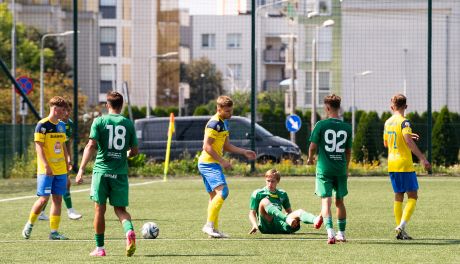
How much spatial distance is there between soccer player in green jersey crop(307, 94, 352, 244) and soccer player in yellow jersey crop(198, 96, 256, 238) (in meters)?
0.97

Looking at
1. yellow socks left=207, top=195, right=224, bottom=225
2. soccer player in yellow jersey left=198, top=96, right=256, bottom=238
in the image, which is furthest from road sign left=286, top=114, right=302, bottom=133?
yellow socks left=207, top=195, right=224, bottom=225

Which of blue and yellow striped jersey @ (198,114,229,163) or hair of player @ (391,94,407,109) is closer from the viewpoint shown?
hair of player @ (391,94,407,109)

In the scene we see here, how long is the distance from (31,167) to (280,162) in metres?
7.23

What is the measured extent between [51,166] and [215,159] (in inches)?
81.2

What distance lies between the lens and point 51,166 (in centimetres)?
1476

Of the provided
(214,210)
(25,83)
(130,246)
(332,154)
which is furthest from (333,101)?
(25,83)

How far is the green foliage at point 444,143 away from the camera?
33.4 meters

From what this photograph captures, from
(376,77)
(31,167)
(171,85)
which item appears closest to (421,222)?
(31,167)

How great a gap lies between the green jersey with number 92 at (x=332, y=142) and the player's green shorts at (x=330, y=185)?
6cm

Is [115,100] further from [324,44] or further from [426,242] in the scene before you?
[324,44]

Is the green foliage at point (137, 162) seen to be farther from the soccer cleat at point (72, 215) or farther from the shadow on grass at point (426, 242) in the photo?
the shadow on grass at point (426, 242)

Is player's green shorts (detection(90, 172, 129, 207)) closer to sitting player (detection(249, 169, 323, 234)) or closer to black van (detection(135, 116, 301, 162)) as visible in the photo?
sitting player (detection(249, 169, 323, 234))

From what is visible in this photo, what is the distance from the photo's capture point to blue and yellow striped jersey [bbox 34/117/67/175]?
1456 cm

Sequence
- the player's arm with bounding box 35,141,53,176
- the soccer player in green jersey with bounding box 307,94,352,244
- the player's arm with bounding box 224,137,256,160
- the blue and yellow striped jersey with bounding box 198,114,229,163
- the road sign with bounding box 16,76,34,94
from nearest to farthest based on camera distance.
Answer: the soccer player in green jersey with bounding box 307,94,352,244, the player's arm with bounding box 224,137,256,160, the player's arm with bounding box 35,141,53,176, the blue and yellow striped jersey with bounding box 198,114,229,163, the road sign with bounding box 16,76,34,94
